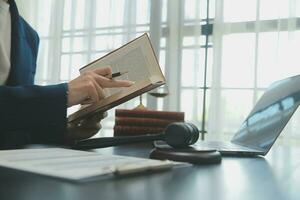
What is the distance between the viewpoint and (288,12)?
217 centimetres

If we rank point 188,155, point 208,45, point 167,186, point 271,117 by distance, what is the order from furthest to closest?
point 208,45, point 271,117, point 188,155, point 167,186

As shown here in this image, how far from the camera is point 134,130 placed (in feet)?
3.35

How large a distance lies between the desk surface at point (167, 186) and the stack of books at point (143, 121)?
1.49 ft

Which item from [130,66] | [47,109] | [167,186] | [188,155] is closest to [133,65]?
[130,66]

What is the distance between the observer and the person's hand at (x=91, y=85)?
86cm

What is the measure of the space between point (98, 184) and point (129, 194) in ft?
0.14

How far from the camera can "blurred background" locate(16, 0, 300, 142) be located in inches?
86.0

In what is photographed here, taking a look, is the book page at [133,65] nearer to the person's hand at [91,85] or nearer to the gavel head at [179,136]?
the person's hand at [91,85]

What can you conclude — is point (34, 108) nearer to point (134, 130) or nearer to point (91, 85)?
point (91, 85)

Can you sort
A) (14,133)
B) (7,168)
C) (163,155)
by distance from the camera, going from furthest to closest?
(14,133)
(163,155)
(7,168)

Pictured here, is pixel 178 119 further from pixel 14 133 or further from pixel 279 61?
pixel 279 61

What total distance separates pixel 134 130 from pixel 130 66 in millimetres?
174

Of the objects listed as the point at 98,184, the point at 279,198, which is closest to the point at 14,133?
the point at 98,184

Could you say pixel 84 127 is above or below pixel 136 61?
below
